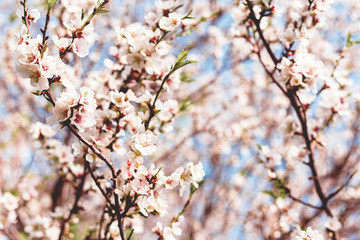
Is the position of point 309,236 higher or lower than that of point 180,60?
lower

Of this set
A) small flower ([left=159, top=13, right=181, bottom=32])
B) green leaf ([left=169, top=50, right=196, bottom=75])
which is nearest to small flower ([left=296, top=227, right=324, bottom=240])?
green leaf ([left=169, top=50, right=196, bottom=75])

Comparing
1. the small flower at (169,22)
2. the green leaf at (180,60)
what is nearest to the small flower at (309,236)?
the green leaf at (180,60)

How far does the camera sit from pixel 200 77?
5.91 m

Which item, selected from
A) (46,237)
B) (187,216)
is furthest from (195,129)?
(46,237)

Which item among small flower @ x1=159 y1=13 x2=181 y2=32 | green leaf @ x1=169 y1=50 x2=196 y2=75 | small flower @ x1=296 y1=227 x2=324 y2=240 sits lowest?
small flower @ x1=296 y1=227 x2=324 y2=240

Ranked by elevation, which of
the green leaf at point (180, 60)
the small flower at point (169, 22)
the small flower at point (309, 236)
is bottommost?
the small flower at point (309, 236)

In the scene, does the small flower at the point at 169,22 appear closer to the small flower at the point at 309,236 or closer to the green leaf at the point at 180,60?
the green leaf at the point at 180,60

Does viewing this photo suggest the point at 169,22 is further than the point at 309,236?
Yes

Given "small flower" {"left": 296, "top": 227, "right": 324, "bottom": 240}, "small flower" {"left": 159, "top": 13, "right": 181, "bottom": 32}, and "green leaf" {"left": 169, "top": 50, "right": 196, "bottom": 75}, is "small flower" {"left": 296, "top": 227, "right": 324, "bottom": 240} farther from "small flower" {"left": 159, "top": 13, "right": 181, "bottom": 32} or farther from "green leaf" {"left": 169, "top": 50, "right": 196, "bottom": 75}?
"small flower" {"left": 159, "top": 13, "right": 181, "bottom": 32}

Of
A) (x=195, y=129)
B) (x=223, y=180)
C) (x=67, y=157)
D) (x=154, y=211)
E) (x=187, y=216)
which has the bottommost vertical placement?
(x=154, y=211)

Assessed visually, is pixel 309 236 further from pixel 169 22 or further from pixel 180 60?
pixel 169 22

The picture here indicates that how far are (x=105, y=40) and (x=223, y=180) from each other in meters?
2.76

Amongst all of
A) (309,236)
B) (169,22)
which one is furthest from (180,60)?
(309,236)

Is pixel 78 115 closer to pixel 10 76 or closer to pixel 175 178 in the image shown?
pixel 175 178
